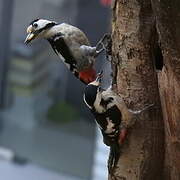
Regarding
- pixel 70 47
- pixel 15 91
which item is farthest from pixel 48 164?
pixel 70 47

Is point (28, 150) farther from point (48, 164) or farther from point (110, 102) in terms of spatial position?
point (110, 102)

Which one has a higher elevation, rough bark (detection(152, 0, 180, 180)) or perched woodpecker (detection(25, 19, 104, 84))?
perched woodpecker (detection(25, 19, 104, 84))

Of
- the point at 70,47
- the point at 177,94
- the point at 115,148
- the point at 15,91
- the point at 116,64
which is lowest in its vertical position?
the point at 115,148

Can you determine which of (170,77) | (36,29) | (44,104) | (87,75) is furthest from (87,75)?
(44,104)

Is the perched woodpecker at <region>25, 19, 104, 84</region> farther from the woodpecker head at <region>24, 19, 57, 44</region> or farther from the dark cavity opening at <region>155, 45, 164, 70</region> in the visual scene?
the dark cavity opening at <region>155, 45, 164, 70</region>

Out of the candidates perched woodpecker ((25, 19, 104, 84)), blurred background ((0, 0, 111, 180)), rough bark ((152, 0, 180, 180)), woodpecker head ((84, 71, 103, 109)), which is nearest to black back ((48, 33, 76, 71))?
perched woodpecker ((25, 19, 104, 84))

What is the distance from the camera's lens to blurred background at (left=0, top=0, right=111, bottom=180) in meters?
4.32

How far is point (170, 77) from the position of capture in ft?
5.73

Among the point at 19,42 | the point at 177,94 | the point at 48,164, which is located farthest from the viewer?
the point at 48,164

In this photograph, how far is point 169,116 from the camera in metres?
1.84

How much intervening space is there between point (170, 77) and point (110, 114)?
0.31m

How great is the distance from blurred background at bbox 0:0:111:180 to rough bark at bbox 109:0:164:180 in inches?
86.1

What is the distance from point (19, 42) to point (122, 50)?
269cm

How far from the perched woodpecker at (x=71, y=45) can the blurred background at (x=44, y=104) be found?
1.81 m
